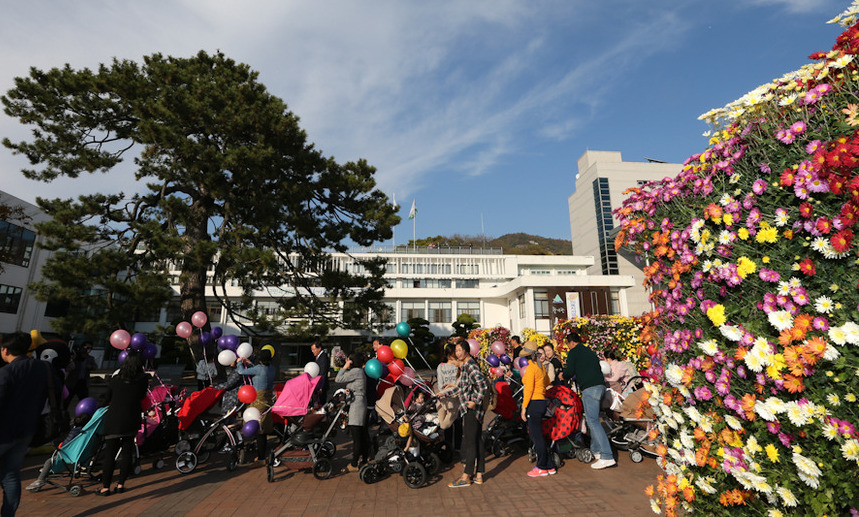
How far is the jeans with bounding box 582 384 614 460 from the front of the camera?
5.79 metres

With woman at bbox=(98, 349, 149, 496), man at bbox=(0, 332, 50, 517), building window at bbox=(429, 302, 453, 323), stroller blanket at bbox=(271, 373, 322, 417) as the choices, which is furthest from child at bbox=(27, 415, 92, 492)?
building window at bbox=(429, 302, 453, 323)

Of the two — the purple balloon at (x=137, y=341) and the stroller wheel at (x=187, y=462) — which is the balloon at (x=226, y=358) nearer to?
the stroller wheel at (x=187, y=462)

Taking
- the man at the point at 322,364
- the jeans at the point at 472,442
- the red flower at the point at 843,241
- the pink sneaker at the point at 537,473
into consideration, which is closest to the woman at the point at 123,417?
the man at the point at 322,364

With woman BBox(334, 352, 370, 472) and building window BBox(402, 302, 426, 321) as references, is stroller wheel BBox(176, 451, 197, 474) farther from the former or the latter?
building window BBox(402, 302, 426, 321)

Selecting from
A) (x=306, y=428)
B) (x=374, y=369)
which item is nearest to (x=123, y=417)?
(x=306, y=428)

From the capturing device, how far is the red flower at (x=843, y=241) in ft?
6.37

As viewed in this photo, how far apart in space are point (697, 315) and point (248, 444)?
6500 millimetres

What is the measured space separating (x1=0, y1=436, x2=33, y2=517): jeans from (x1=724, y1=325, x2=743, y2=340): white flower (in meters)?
Result: 5.74

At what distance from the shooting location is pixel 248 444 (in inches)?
262

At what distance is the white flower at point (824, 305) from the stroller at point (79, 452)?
23.3ft

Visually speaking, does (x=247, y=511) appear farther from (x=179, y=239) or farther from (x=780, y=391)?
(x=179, y=239)

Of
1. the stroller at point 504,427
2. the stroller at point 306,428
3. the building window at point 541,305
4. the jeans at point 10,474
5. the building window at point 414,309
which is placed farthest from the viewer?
the building window at point 414,309

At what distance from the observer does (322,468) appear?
18.7 feet

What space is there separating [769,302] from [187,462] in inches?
274
